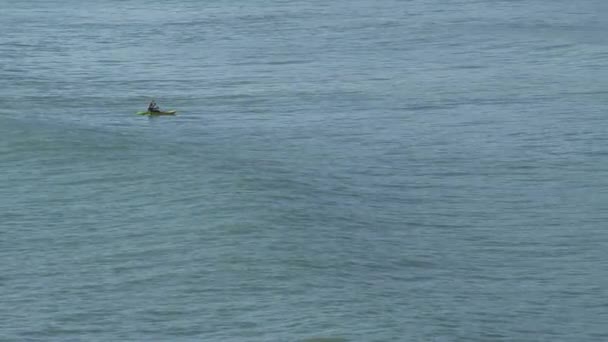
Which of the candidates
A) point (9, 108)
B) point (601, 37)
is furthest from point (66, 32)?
point (601, 37)

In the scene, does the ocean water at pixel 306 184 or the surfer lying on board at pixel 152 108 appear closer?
the ocean water at pixel 306 184

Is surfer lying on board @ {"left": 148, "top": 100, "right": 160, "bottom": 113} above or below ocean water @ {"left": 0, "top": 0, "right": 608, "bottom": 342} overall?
above

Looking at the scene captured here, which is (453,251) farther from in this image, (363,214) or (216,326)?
(216,326)

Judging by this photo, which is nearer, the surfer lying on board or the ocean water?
the ocean water

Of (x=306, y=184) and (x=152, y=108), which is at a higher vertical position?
(x=152, y=108)

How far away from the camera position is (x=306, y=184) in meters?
39.2

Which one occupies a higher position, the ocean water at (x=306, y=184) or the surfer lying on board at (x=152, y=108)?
the surfer lying on board at (x=152, y=108)

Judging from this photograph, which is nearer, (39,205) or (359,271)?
(359,271)

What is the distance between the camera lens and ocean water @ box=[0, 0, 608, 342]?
91.6 feet

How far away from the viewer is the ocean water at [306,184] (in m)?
27.9

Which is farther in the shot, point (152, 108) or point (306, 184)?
point (152, 108)

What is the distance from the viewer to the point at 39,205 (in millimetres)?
36938

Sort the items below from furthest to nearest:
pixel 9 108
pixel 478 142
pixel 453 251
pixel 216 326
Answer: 1. pixel 9 108
2. pixel 478 142
3. pixel 453 251
4. pixel 216 326

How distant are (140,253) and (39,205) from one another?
5787 millimetres
